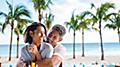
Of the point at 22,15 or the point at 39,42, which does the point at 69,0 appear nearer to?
the point at 22,15

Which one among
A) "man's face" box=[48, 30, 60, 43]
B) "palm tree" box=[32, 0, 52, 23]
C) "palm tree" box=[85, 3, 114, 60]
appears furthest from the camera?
"palm tree" box=[85, 3, 114, 60]

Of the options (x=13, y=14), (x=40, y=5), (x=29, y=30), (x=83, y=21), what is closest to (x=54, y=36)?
(x=29, y=30)

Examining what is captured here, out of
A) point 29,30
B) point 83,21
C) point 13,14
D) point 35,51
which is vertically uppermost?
point 13,14

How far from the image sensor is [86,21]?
69.8ft

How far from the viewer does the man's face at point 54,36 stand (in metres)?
1.87

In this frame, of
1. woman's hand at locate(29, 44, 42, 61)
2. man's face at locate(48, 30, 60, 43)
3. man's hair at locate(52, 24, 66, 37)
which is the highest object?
man's hair at locate(52, 24, 66, 37)

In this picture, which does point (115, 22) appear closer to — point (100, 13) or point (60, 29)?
point (100, 13)

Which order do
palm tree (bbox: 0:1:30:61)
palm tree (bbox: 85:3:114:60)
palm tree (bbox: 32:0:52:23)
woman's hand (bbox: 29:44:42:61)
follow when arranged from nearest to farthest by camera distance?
woman's hand (bbox: 29:44:42:61) → palm tree (bbox: 32:0:52:23) → palm tree (bbox: 0:1:30:61) → palm tree (bbox: 85:3:114:60)

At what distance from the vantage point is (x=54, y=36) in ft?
6.14

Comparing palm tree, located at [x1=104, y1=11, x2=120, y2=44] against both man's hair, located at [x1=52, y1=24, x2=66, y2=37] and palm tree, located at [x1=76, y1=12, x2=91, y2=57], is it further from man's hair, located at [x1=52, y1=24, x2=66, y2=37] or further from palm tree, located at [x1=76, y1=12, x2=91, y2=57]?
man's hair, located at [x1=52, y1=24, x2=66, y2=37]

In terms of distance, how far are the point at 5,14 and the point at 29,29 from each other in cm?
1824

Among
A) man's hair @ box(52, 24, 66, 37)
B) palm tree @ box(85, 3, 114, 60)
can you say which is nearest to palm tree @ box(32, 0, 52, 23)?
palm tree @ box(85, 3, 114, 60)

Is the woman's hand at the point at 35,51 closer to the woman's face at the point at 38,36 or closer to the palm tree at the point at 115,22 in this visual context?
the woman's face at the point at 38,36

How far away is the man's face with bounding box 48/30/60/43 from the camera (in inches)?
73.6
